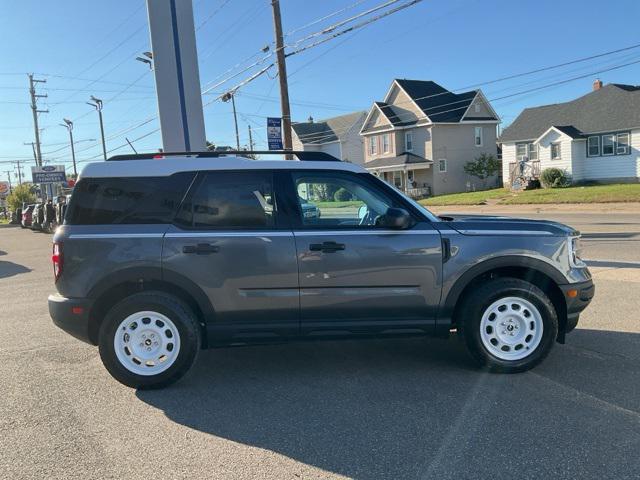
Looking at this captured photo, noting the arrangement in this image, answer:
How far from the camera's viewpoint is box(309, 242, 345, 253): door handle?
4.35 m

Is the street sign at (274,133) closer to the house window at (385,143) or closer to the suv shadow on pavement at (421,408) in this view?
the suv shadow on pavement at (421,408)

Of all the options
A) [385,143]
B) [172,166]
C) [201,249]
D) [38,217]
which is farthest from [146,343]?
[385,143]

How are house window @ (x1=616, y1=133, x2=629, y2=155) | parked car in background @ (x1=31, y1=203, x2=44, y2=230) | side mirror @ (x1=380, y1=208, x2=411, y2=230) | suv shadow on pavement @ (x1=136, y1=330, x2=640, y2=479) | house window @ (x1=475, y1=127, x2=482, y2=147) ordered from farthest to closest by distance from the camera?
1. house window @ (x1=475, y1=127, x2=482, y2=147)
2. house window @ (x1=616, y1=133, x2=629, y2=155)
3. parked car in background @ (x1=31, y1=203, x2=44, y2=230)
4. side mirror @ (x1=380, y1=208, x2=411, y2=230)
5. suv shadow on pavement @ (x1=136, y1=330, x2=640, y2=479)

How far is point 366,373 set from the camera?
466 centimetres

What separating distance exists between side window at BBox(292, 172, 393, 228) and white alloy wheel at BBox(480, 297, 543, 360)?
4.24 feet

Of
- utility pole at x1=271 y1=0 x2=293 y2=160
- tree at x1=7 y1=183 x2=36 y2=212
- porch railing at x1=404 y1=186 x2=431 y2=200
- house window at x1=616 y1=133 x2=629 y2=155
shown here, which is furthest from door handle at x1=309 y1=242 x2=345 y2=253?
tree at x1=7 y1=183 x2=36 y2=212

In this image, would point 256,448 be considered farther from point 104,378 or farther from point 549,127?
point 549,127

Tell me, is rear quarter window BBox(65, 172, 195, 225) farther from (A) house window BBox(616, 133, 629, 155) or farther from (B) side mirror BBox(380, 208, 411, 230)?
(A) house window BBox(616, 133, 629, 155)

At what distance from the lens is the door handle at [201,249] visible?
4.32 m

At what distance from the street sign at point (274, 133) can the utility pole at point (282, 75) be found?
1484mm

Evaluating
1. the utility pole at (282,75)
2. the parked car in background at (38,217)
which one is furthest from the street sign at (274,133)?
the parked car in background at (38,217)

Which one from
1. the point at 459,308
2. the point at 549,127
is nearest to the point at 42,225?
the point at 459,308

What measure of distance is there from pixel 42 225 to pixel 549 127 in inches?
1253

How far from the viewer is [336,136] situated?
2183 inches
